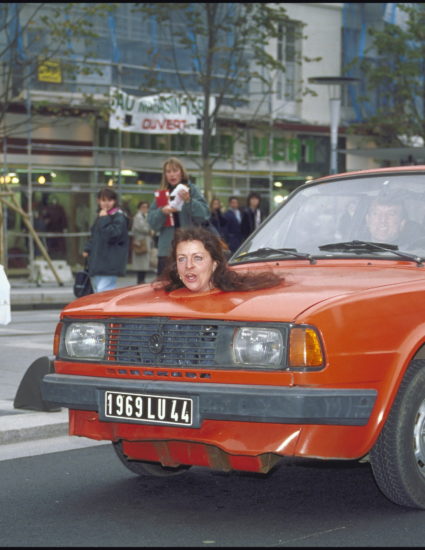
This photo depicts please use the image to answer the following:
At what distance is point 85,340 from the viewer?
236 inches

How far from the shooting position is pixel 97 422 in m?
5.91

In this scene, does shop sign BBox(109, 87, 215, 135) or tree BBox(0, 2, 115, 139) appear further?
shop sign BBox(109, 87, 215, 135)

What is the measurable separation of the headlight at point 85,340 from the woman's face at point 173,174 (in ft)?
19.7

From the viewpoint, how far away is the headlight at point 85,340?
595 centimetres

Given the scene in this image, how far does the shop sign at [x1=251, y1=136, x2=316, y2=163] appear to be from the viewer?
112 feet

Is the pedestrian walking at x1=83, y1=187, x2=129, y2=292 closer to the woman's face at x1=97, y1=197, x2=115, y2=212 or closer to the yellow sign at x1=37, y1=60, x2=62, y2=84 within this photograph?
the woman's face at x1=97, y1=197, x2=115, y2=212

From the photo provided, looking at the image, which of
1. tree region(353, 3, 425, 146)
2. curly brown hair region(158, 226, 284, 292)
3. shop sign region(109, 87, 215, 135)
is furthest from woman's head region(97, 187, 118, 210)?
tree region(353, 3, 425, 146)

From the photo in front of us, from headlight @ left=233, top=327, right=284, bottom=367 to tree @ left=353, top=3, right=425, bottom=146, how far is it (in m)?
29.0

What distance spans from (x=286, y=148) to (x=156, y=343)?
98.1 ft

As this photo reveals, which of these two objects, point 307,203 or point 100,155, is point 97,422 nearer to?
point 307,203

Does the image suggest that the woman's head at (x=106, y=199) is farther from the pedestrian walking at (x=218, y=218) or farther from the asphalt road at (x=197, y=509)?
the pedestrian walking at (x=218, y=218)

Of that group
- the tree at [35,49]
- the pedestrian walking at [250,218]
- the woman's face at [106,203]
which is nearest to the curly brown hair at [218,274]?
the woman's face at [106,203]

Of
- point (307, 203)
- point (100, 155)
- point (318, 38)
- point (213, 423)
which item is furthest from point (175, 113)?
point (213, 423)

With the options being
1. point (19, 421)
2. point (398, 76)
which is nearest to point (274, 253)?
point (19, 421)
